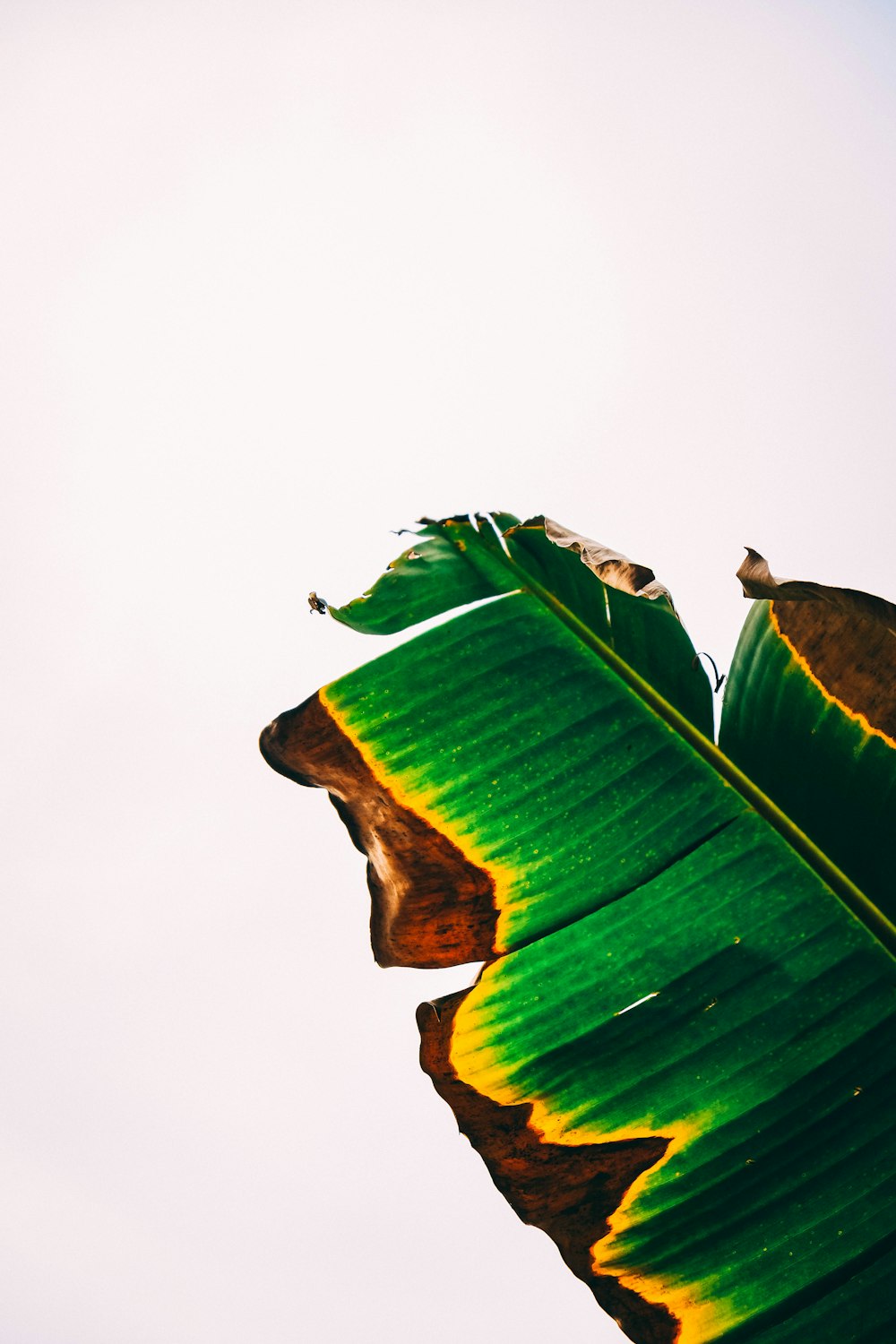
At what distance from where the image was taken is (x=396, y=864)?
0.95m

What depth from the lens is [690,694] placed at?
38.5 inches

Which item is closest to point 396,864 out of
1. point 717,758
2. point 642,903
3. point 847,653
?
point 642,903

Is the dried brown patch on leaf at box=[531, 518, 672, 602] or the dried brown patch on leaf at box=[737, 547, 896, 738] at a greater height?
the dried brown patch on leaf at box=[531, 518, 672, 602]

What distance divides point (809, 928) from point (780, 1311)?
15.9 inches

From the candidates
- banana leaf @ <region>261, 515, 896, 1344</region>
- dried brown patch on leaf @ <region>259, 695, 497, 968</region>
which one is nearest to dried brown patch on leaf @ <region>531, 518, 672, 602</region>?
banana leaf @ <region>261, 515, 896, 1344</region>

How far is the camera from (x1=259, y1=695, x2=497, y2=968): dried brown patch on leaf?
0.93 m

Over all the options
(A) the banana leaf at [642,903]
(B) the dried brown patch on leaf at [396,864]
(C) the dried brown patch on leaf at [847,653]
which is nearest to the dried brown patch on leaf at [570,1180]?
(A) the banana leaf at [642,903]

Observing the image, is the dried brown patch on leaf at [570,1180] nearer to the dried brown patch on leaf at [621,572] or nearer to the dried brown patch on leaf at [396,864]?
the dried brown patch on leaf at [396,864]

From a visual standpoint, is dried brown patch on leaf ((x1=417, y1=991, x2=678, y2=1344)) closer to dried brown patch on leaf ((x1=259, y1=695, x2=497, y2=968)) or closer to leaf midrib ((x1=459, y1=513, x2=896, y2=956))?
dried brown patch on leaf ((x1=259, y1=695, x2=497, y2=968))

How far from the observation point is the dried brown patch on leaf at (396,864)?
93 centimetres

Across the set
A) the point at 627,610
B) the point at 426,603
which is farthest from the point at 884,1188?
the point at 426,603

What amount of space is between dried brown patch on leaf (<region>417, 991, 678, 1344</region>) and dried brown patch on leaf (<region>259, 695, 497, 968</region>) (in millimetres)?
141

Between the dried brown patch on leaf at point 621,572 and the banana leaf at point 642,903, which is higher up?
the dried brown patch on leaf at point 621,572

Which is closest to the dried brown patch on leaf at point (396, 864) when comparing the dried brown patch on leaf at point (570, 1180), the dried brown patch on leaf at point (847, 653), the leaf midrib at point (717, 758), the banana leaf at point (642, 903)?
the banana leaf at point (642, 903)
